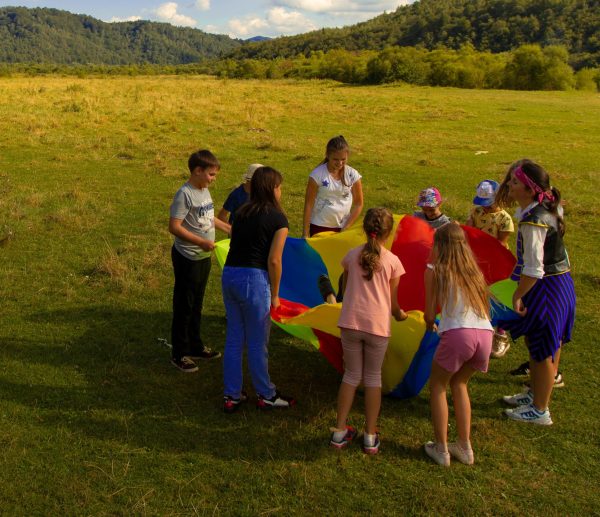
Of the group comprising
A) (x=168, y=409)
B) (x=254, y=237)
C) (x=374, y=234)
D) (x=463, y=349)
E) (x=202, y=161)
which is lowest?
(x=168, y=409)

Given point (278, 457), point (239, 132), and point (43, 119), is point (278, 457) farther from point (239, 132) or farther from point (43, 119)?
point (43, 119)

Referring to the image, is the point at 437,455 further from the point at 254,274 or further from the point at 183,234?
the point at 183,234

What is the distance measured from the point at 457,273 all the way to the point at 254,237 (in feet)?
5.14

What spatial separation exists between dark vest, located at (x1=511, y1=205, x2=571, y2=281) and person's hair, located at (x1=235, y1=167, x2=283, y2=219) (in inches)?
75.1

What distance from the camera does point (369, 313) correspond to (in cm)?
421

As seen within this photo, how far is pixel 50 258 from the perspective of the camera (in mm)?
9039

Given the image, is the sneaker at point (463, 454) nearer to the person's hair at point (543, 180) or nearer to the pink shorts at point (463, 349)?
the pink shorts at point (463, 349)

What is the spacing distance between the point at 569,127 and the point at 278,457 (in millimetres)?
26047

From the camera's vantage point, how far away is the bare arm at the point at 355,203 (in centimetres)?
643

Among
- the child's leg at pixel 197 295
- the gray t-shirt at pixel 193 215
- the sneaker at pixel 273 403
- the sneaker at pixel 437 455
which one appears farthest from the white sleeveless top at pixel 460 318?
the child's leg at pixel 197 295

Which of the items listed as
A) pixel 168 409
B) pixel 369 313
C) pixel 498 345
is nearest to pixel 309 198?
pixel 369 313

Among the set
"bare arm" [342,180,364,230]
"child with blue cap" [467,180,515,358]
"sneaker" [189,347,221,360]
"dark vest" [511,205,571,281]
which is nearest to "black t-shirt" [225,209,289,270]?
"sneaker" [189,347,221,360]

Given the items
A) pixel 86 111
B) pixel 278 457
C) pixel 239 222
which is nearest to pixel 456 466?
pixel 278 457

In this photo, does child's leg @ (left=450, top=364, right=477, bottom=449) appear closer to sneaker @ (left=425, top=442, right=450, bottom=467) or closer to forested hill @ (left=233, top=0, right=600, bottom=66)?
sneaker @ (left=425, top=442, right=450, bottom=467)
